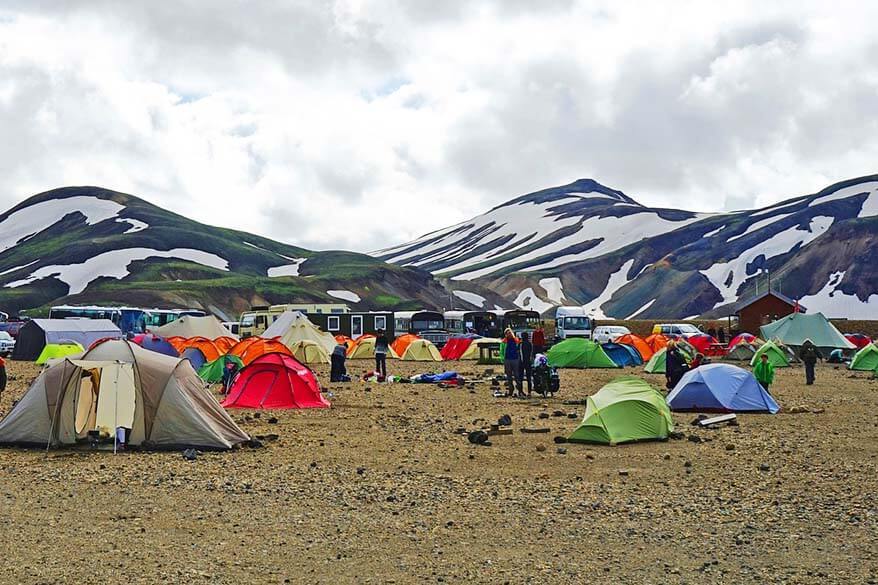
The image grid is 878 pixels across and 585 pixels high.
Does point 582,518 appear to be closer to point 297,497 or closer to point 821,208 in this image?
point 297,497

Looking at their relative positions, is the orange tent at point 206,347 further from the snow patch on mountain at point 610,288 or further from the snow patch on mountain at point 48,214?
the snow patch on mountain at point 48,214

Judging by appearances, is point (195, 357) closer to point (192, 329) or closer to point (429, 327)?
point (192, 329)

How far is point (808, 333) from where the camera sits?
161 feet

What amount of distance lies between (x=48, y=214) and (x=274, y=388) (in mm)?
179107

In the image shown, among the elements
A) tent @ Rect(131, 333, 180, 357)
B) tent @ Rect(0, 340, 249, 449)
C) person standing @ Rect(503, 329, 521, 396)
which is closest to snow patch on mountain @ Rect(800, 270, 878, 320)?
tent @ Rect(131, 333, 180, 357)

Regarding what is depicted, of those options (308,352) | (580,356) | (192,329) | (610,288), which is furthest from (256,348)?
(610,288)

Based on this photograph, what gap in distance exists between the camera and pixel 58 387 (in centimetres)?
1658

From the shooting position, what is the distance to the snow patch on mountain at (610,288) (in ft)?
528

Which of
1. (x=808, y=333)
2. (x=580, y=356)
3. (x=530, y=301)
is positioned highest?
(x=530, y=301)

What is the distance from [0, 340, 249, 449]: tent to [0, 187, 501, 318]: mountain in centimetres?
9144

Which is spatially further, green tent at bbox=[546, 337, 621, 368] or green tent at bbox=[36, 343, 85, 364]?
green tent at bbox=[36, 343, 85, 364]

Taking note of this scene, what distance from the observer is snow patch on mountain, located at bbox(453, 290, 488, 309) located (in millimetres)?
153500

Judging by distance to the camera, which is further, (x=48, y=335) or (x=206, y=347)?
(x=48, y=335)

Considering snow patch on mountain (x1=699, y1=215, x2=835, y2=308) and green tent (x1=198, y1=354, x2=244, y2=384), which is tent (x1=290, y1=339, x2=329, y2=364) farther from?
snow patch on mountain (x1=699, y1=215, x2=835, y2=308)
